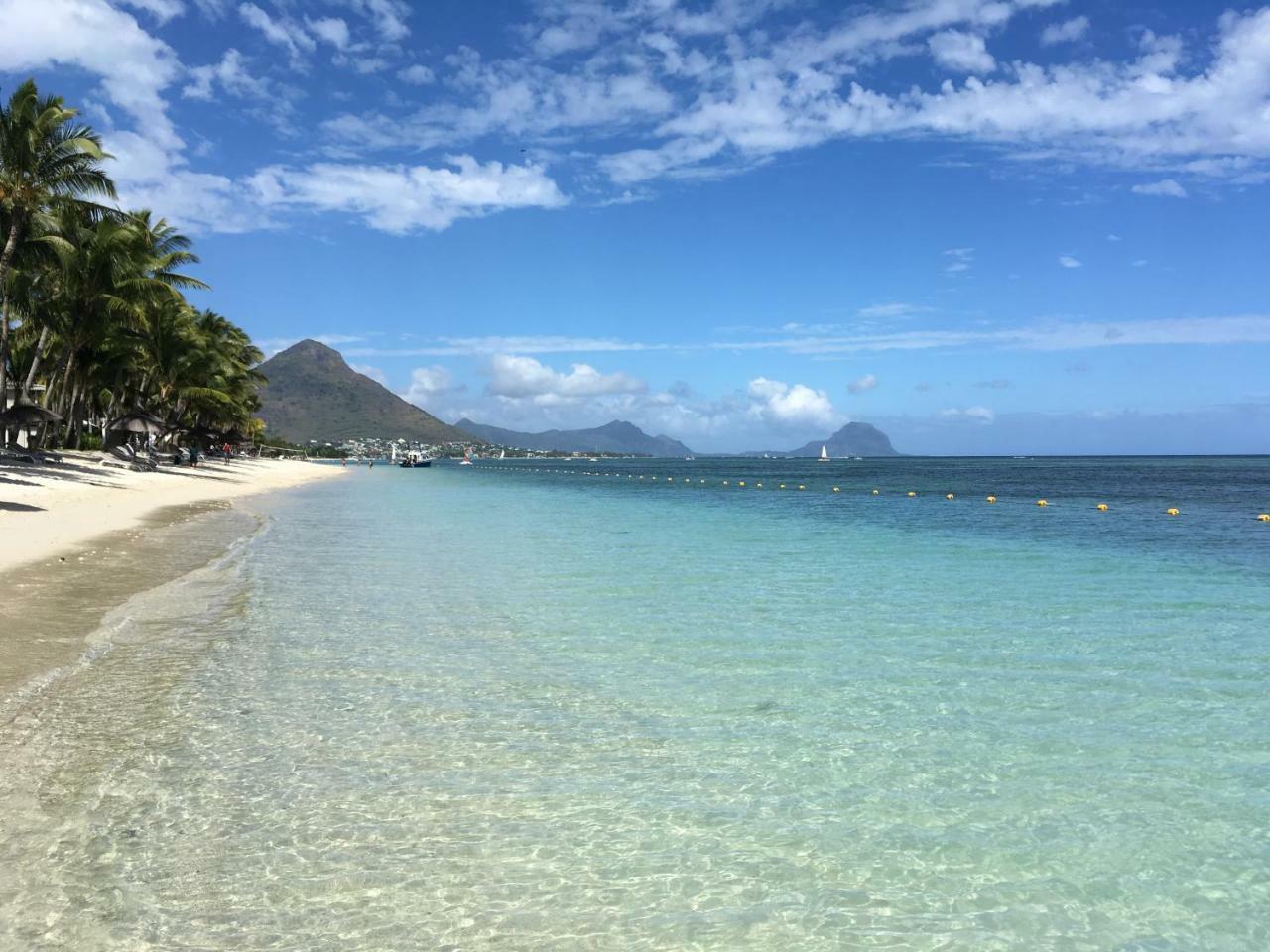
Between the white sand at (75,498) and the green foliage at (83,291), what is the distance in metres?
5.16

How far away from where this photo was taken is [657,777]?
5672 millimetres

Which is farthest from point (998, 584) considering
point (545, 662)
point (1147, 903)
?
point (1147, 903)

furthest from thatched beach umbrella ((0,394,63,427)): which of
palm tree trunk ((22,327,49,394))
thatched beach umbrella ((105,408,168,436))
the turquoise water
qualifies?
the turquoise water

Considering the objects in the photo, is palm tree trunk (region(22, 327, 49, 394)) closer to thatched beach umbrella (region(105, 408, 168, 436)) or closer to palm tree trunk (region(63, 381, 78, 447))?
thatched beach umbrella (region(105, 408, 168, 436))

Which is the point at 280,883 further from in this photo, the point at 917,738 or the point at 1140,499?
the point at 1140,499

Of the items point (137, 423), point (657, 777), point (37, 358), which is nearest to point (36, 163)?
point (37, 358)

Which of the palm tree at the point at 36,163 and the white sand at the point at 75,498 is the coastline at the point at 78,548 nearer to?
the white sand at the point at 75,498

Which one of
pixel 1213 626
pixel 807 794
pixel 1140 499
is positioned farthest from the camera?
pixel 1140 499

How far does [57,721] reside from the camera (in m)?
6.34

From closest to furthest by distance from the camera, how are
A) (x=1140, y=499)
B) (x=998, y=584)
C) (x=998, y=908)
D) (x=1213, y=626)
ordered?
1. (x=998, y=908)
2. (x=1213, y=626)
3. (x=998, y=584)
4. (x=1140, y=499)

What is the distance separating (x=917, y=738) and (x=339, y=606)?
792cm

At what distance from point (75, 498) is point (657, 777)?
26.9m

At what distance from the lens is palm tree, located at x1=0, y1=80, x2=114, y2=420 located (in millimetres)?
28797

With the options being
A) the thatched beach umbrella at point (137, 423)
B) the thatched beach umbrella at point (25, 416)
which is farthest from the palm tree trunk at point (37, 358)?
the thatched beach umbrella at point (25, 416)
